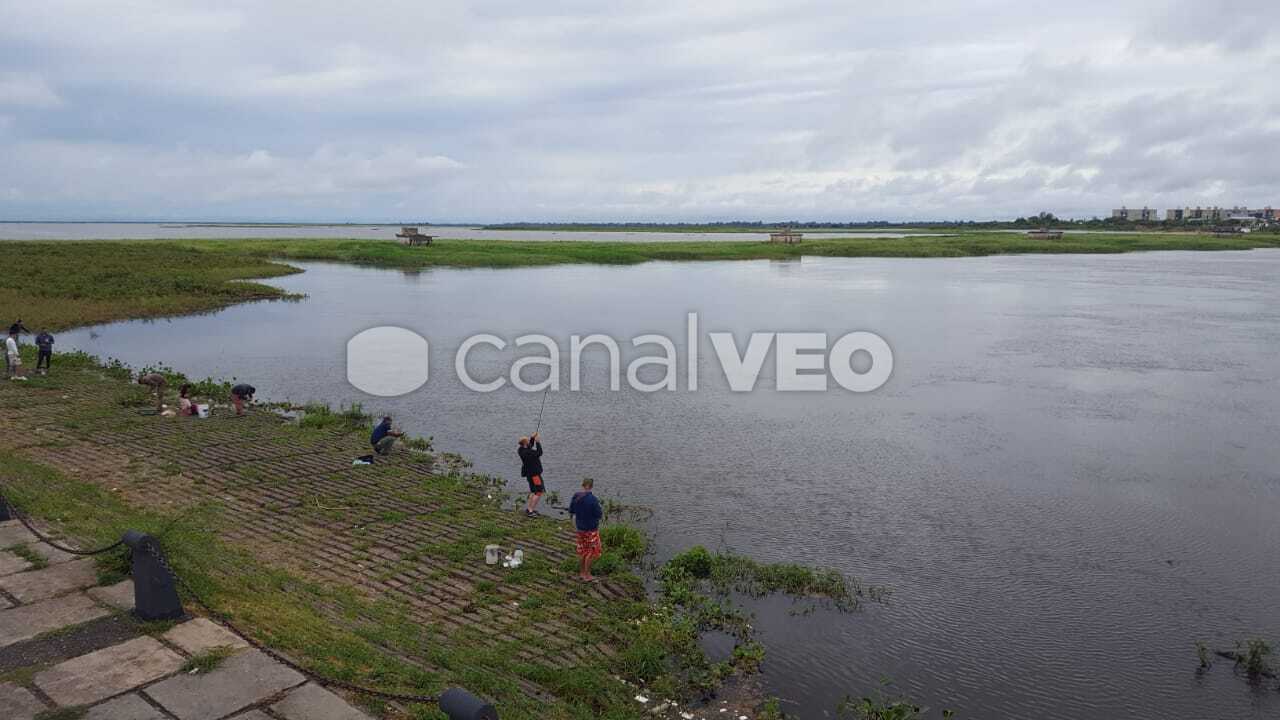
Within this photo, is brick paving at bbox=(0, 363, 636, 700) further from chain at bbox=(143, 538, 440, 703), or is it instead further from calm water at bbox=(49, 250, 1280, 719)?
calm water at bbox=(49, 250, 1280, 719)

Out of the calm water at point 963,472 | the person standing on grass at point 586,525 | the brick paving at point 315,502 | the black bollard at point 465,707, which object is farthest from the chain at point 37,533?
the calm water at point 963,472

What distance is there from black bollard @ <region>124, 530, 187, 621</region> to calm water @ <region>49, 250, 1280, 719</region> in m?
7.66

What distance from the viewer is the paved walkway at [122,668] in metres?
8.11

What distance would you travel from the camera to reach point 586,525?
1313 cm

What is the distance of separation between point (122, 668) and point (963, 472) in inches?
674

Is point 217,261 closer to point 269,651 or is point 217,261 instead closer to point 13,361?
point 13,361

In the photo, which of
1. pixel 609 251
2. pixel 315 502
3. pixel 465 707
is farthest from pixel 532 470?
pixel 609 251

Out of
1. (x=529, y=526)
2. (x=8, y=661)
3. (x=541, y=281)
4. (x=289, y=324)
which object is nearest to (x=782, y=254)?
(x=541, y=281)

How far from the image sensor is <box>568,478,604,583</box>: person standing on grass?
13016 mm

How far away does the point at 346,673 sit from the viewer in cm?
916

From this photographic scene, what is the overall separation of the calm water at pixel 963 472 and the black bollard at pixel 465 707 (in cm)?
512

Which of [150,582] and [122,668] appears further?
[150,582]

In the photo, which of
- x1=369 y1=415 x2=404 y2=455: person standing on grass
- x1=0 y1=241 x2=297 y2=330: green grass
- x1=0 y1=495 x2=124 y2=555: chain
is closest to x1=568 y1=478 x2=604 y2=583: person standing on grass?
x1=0 y1=495 x2=124 y2=555: chain

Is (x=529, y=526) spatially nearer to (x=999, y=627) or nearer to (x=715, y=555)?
(x=715, y=555)
